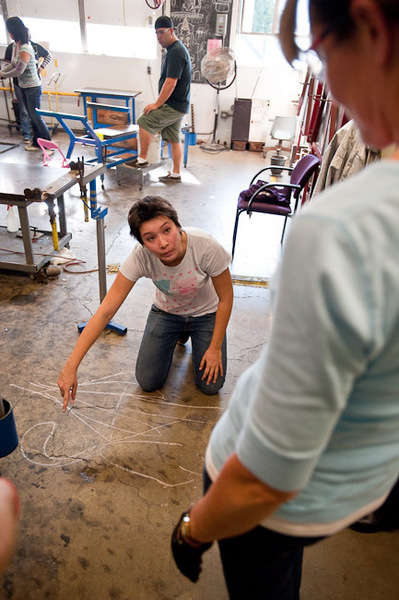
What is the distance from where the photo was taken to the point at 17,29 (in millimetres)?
4992

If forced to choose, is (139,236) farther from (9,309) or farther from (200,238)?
(9,309)

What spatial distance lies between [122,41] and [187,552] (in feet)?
26.8

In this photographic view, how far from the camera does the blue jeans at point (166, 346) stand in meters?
2.17

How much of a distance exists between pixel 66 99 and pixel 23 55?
2.29 metres

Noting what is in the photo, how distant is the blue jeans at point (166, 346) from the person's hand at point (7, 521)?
134cm

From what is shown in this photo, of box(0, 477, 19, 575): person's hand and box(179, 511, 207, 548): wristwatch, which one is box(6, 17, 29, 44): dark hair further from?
box(179, 511, 207, 548): wristwatch

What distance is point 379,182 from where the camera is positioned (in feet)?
1.26

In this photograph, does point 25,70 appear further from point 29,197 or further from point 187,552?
point 187,552

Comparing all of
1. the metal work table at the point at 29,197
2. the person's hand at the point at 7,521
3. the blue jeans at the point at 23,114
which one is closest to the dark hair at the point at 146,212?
the metal work table at the point at 29,197

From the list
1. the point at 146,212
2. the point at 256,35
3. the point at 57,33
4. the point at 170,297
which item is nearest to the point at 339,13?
the point at 146,212

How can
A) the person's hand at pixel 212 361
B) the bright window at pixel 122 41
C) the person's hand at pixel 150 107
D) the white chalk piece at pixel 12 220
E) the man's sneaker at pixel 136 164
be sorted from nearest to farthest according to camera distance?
1. the person's hand at pixel 212 361
2. the white chalk piece at pixel 12 220
3. the person's hand at pixel 150 107
4. the man's sneaker at pixel 136 164
5. the bright window at pixel 122 41

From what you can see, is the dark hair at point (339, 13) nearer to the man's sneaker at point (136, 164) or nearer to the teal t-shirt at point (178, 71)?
the teal t-shirt at point (178, 71)

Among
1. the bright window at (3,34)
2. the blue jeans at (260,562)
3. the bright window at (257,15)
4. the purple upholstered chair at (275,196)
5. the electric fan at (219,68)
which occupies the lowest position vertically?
the purple upholstered chair at (275,196)

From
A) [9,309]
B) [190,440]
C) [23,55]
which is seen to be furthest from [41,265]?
[23,55]
